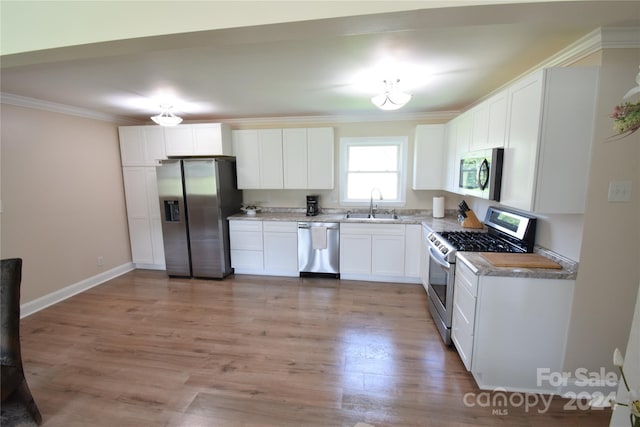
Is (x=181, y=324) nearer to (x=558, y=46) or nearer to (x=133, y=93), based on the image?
(x=133, y=93)

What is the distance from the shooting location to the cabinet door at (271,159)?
13.5 ft

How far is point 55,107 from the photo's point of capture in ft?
10.9

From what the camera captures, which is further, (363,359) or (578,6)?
(363,359)

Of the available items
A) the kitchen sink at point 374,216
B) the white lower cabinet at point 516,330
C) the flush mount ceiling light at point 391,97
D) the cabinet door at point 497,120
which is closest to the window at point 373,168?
the kitchen sink at point 374,216

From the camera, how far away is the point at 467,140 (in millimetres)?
2906

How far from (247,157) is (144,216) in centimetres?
192

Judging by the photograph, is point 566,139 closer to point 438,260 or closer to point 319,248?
point 438,260

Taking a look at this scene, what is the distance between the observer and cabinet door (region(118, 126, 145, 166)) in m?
4.16

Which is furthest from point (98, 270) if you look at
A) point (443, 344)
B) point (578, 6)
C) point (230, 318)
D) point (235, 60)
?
point (578, 6)

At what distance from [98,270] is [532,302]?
5130mm

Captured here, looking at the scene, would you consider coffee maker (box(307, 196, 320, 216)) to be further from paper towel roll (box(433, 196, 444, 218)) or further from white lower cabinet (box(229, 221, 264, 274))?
paper towel roll (box(433, 196, 444, 218))

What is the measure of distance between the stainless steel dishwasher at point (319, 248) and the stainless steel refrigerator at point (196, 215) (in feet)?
3.86

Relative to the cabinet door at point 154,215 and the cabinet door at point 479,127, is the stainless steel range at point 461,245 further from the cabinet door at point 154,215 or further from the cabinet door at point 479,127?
the cabinet door at point 154,215

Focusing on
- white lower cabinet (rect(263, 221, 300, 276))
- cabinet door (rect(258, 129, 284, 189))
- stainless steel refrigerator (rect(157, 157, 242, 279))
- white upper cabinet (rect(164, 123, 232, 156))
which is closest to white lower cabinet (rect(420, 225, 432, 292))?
white lower cabinet (rect(263, 221, 300, 276))
